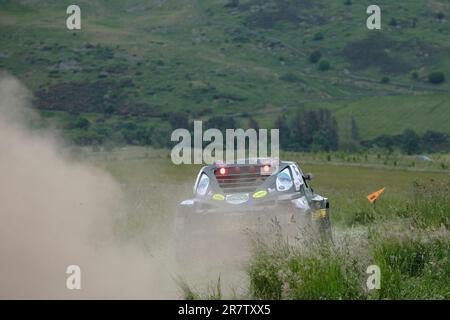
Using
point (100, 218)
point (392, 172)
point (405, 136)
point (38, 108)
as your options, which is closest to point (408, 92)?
point (405, 136)

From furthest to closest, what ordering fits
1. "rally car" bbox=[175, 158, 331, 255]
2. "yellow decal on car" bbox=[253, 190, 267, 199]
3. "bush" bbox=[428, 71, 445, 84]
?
"bush" bbox=[428, 71, 445, 84], "yellow decal on car" bbox=[253, 190, 267, 199], "rally car" bbox=[175, 158, 331, 255]

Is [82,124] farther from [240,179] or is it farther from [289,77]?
[240,179]

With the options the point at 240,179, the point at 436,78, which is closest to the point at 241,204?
the point at 240,179

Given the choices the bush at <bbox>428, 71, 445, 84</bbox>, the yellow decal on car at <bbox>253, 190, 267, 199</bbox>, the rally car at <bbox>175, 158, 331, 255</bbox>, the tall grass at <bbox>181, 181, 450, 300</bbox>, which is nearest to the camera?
the tall grass at <bbox>181, 181, 450, 300</bbox>

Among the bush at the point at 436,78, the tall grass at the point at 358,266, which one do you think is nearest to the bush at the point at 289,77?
the bush at the point at 436,78

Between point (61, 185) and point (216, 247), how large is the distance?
6.91 m

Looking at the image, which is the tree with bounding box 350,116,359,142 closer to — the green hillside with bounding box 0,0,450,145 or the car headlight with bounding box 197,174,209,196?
the green hillside with bounding box 0,0,450,145

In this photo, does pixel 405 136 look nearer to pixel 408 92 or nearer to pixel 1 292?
pixel 408 92

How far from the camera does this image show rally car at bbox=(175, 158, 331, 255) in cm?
1428

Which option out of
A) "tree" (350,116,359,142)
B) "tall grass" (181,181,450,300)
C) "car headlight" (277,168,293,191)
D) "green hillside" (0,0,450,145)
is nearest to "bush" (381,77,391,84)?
"green hillside" (0,0,450,145)

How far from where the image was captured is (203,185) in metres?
15.2

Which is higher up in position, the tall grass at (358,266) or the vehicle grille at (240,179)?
the vehicle grille at (240,179)

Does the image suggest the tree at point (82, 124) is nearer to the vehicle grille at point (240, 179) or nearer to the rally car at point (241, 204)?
the rally car at point (241, 204)

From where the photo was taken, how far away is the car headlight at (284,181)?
15.0m
